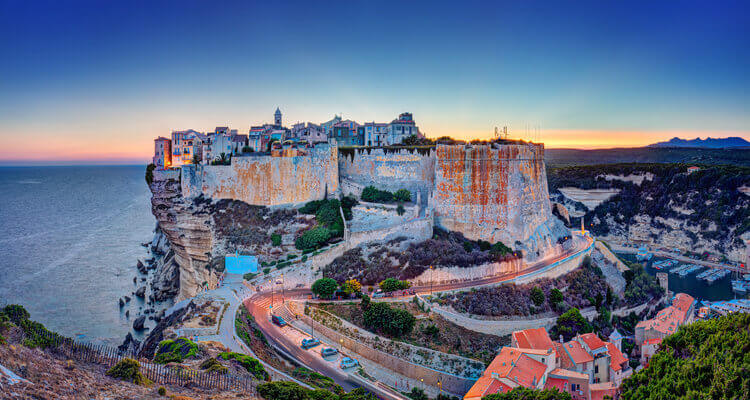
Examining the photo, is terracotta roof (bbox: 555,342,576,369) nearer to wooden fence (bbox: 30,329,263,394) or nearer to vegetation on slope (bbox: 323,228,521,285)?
vegetation on slope (bbox: 323,228,521,285)

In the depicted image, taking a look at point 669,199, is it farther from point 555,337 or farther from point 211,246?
point 211,246

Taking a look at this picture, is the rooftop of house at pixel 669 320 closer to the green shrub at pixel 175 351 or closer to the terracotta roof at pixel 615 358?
the terracotta roof at pixel 615 358

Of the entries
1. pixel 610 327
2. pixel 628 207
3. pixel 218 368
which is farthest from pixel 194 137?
pixel 628 207

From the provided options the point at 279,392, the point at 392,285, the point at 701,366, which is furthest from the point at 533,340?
the point at 279,392

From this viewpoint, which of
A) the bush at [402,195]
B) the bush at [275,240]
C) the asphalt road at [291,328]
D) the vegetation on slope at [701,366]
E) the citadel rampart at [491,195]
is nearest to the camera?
the vegetation on slope at [701,366]

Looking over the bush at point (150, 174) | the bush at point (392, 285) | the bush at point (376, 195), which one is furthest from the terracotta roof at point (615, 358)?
the bush at point (150, 174)

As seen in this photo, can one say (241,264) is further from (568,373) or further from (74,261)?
(74,261)
